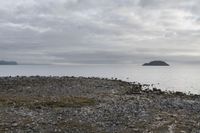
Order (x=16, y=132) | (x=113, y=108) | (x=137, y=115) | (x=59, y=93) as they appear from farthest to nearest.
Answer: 1. (x=59, y=93)
2. (x=113, y=108)
3. (x=137, y=115)
4. (x=16, y=132)

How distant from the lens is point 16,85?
54.2 meters

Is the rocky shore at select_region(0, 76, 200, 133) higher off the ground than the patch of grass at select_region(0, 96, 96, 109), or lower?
lower

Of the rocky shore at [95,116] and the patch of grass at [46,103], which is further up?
the patch of grass at [46,103]

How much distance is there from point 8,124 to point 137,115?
33.2ft

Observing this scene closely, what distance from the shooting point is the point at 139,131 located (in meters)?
25.5

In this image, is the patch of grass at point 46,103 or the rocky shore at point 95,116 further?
the patch of grass at point 46,103

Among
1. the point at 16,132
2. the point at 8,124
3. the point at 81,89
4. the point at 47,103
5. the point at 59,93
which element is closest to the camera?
the point at 16,132

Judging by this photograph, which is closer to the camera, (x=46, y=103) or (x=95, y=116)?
(x=95, y=116)

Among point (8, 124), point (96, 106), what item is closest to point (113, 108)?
point (96, 106)

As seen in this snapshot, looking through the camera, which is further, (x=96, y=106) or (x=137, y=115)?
(x=96, y=106)

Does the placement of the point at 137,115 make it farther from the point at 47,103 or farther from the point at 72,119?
the point at 47,103

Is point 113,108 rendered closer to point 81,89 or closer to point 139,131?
point 139,131

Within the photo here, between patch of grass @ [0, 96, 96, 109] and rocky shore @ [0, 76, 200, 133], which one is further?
patch of grass @ [0, 96, 96, 109]

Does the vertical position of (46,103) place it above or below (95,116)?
above
